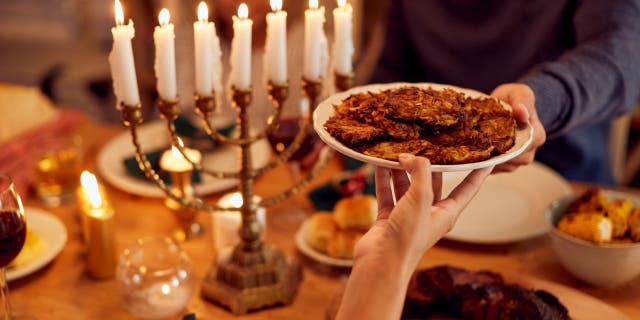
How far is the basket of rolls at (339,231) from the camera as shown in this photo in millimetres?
1370

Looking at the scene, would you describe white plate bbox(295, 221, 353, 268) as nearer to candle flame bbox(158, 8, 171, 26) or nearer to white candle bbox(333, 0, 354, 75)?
white candle bbox(333, 0, 354, 75)

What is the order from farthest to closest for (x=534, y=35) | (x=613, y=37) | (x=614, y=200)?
(x=534, y=35) < (x=613, y=37) < (x=614, y=200)

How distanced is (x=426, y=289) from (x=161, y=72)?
2.10 ft

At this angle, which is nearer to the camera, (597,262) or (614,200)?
(597,262)

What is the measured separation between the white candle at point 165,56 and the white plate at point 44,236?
54cm

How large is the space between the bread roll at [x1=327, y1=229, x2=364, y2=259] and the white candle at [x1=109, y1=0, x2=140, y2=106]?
0.54 m

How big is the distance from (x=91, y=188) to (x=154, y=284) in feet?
0.97

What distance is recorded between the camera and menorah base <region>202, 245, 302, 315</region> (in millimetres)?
1273

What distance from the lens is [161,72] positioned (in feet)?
3.66

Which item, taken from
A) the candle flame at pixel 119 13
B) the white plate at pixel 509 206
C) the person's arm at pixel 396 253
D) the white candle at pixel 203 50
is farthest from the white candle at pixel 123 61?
the white plate at pixel 509 206

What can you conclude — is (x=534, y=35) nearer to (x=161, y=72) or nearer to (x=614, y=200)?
(x=614, y=200)

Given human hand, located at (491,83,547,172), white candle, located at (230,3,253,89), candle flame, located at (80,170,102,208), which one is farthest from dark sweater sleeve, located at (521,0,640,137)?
candle flame, located at (80,170,102,208)

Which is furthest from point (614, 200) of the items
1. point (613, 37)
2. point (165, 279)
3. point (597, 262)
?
point (165, 279)

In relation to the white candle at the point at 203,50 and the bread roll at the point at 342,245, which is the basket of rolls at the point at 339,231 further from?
the white candle at the point at 203,50
